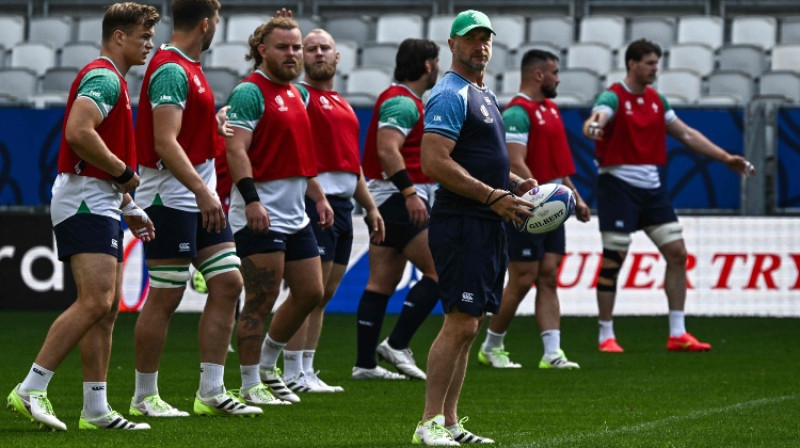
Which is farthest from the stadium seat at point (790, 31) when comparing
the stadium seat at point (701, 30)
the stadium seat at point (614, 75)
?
the stadium seat at point (614, 75)

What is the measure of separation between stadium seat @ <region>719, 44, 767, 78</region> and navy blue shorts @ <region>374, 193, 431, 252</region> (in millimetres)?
11373

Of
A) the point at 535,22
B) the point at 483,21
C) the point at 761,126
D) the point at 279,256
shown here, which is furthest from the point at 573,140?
the point at 483,21

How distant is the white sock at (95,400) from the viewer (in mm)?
6820

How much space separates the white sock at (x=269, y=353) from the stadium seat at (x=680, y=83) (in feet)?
37.5

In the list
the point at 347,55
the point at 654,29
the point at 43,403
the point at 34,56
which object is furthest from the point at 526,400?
the point at 34,56

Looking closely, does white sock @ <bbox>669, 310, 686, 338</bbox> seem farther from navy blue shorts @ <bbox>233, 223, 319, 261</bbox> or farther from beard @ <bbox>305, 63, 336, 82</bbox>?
navy blue shorts @ <bbox>233, 223, 319, 261</bbox>

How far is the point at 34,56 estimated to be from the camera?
21.7 meters

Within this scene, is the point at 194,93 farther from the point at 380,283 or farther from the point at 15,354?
the point at 15,354

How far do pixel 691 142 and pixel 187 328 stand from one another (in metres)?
5.39

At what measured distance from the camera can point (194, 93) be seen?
23.6 feet

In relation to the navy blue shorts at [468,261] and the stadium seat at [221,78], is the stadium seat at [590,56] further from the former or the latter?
the navy blue shorts at [468,261]

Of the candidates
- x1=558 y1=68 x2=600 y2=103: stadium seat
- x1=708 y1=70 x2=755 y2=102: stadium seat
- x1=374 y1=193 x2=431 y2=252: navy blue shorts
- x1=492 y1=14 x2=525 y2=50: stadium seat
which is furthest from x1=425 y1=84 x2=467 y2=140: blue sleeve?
x1=492 y1=14 x2=525 y2=50: stadium seat

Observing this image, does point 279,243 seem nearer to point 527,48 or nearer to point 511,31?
point 527,48

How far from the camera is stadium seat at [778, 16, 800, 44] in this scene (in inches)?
820
